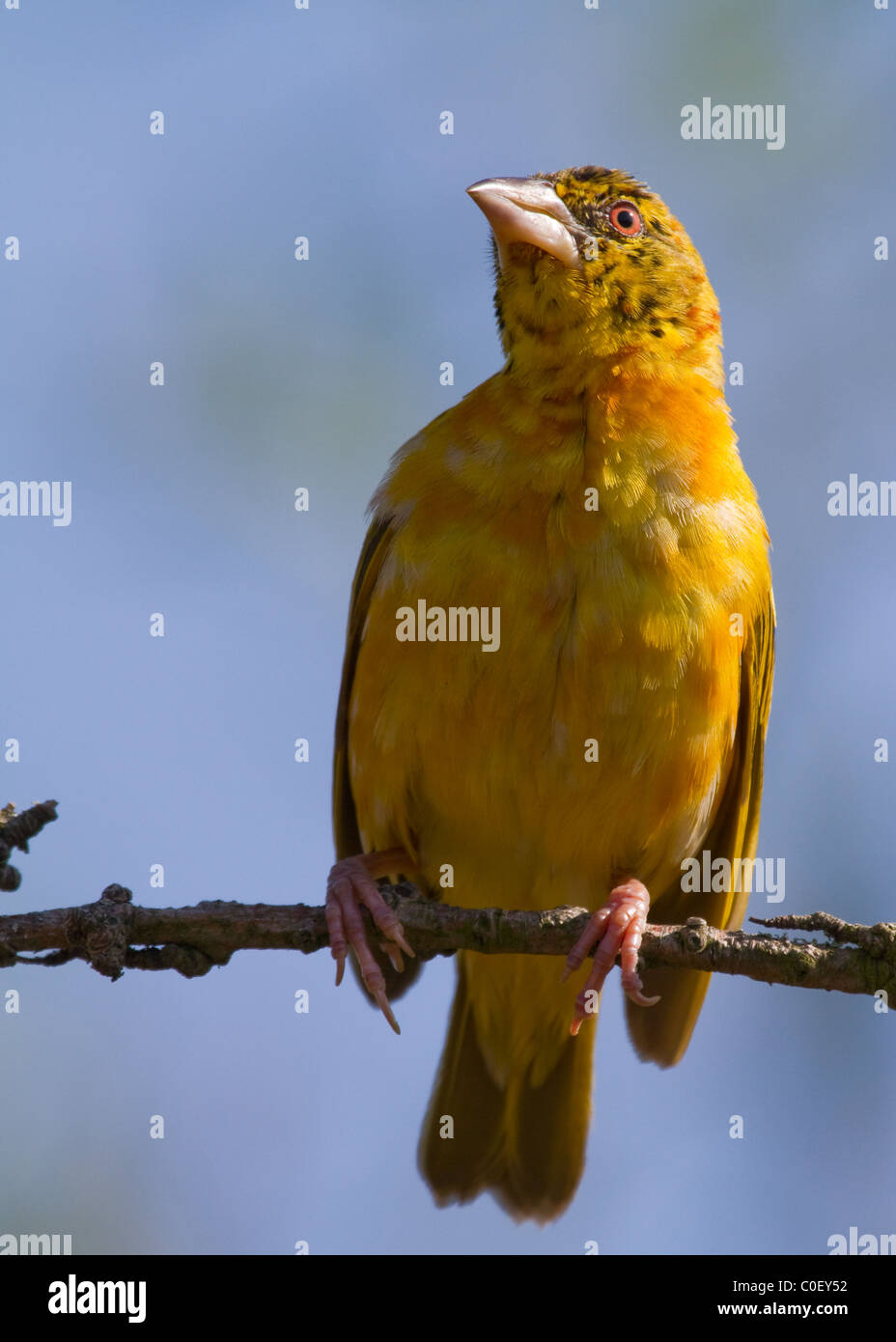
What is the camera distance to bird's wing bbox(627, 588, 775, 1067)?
504 cm

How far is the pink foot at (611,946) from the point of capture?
4.17 meters

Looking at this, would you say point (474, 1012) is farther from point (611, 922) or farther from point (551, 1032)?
point (611, 922)

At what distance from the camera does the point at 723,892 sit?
5254mm

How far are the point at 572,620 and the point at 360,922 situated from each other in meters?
1.14

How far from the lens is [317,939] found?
372 centimetres

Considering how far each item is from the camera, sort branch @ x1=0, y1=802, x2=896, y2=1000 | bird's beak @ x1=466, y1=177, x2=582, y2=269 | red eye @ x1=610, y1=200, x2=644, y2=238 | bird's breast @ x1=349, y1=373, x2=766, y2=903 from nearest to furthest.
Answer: branch @ x1=0, y1=802, x2=896, y2=1000, bird's breast @ x1=349, y1=373, x2=766, y2=903, bird's beak @ x1=466, y1=177, x2=582, y2=269, red eye @ x1=610, y1=200, x2=644, y2=238

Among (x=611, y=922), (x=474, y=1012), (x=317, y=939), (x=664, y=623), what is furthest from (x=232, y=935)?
(x=474, y=1012)

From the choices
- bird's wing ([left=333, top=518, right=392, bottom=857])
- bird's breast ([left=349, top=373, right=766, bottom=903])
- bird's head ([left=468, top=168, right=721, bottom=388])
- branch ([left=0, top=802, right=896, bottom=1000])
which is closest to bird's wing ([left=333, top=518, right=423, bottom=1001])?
bird's wing ([left=333, top=518, right=392, bottom=857])

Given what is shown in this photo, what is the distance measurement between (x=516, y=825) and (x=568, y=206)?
2.13 meters

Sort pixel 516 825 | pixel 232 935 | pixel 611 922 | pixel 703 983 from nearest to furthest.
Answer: pixel 232 935, pixel 611 922, pixel 516 825, pixel 703 983

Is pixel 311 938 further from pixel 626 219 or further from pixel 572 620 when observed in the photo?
pixel 626 219

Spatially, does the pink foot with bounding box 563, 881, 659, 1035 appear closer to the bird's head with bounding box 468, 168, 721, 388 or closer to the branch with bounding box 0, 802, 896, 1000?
the branch with bounding box 0, 802, 896, 1000

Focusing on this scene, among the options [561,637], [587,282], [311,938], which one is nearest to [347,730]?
[561,637]

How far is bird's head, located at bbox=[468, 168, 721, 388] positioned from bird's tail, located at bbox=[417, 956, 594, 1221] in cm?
237
